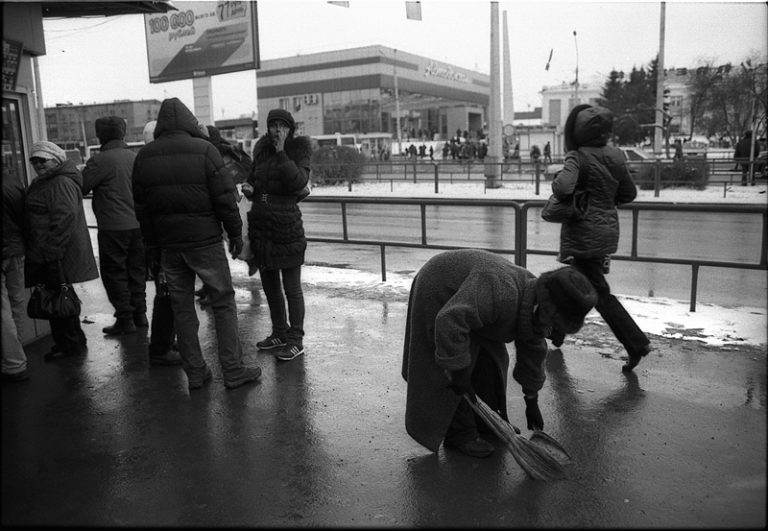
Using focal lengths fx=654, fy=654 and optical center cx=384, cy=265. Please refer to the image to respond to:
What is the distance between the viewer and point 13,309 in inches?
181

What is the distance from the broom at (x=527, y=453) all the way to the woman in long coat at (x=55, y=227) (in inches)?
125

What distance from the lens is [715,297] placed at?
7.30 meters

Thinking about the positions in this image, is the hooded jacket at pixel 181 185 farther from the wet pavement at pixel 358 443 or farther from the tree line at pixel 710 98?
the tree line at pixel 710 98

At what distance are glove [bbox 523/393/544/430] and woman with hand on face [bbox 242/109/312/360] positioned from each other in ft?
7.00

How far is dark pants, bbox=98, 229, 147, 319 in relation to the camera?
5.48 metres

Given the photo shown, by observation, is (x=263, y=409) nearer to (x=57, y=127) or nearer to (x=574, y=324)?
(x=574, y=324)

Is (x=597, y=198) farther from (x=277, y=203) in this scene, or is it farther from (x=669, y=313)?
(x=277, y=203)

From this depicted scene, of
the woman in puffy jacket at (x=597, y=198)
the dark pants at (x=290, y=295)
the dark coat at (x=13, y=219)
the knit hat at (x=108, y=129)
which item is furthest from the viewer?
the knit hat at (x=108, y=129)

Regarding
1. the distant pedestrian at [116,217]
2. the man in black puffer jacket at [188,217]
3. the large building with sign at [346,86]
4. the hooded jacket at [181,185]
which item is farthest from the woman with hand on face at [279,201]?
the large building with sign at [346,86]

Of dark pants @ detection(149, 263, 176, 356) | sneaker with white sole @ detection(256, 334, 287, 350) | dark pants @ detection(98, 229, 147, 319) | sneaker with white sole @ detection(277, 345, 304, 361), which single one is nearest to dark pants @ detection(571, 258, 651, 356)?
sneaker with white sole @ detection(277, 345, 304, 361)

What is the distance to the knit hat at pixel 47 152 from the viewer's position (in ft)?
15.4

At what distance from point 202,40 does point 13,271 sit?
24857 mm

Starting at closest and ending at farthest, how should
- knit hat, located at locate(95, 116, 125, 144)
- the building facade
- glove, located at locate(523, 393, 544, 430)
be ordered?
glove, located at locate(523, 393, 544, 430)
knit hat, located at locate(95, 116, 125, 144)
the building facade

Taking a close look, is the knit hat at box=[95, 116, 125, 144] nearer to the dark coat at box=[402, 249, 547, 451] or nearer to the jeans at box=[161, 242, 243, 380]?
the jeans at box=[161, 242, 243, 380]
